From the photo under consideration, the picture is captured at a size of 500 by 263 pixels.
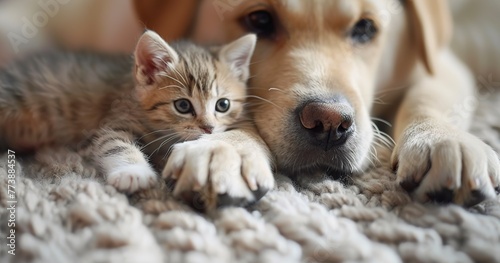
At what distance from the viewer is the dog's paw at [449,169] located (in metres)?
0.94

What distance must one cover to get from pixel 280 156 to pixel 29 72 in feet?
2.31

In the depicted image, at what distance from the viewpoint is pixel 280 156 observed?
3.71ft

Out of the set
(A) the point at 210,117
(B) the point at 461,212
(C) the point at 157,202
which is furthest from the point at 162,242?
(B) the point at 461,212

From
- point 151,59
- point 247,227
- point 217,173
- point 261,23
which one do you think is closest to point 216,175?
point 217,173

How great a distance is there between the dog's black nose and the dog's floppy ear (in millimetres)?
558

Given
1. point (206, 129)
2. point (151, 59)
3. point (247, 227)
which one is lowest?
point (247, 227)

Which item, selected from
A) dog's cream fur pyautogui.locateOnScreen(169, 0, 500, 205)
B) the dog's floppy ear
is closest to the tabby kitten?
dog's cream fur pyautogui.locateOnScreen(169, 0, 500, 205)

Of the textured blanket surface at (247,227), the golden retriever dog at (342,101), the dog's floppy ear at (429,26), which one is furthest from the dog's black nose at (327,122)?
the dog's floppy ear at (429,26)

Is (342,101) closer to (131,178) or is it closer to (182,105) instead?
(182,105)

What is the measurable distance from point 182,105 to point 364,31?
594mm

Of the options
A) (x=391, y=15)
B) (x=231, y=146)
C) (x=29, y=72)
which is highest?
(x=391, y=15)

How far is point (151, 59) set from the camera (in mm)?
1143

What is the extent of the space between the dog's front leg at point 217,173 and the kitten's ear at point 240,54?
294 mm

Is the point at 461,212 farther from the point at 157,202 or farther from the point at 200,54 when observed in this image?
the point at 200,54
